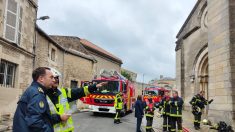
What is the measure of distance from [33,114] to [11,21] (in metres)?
11.1

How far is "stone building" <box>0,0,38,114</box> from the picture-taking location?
12.3 m

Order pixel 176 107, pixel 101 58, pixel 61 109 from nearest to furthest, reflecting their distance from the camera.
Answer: pixel 61 109 < pixel 176 107 < pixel 101 58

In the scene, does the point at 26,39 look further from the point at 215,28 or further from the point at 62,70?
the point at 215,28

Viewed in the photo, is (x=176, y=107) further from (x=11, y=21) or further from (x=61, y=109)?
(x=11, y=21)

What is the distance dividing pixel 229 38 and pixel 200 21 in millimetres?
8895

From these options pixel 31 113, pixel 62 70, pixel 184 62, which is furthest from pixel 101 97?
pixel 31 113

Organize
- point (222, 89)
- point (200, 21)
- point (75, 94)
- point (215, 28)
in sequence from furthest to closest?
point (200, 21) < point (215, 28) < point (222, 89) < point (75, 94)

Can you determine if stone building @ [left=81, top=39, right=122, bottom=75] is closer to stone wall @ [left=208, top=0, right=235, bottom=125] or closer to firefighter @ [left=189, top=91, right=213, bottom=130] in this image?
stone wall @ [left=208, top=0, right=235, bottom=125]

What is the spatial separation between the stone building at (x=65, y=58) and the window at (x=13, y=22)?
3.49 m

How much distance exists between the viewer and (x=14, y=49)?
43.4 feet

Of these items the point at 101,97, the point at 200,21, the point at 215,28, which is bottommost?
the point at 101,97

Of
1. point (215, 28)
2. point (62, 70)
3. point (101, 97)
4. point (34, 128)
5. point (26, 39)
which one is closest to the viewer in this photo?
point (34, 128)

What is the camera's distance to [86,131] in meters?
11.1

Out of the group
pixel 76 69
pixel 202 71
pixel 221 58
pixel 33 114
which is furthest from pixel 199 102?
pixel 76 69
